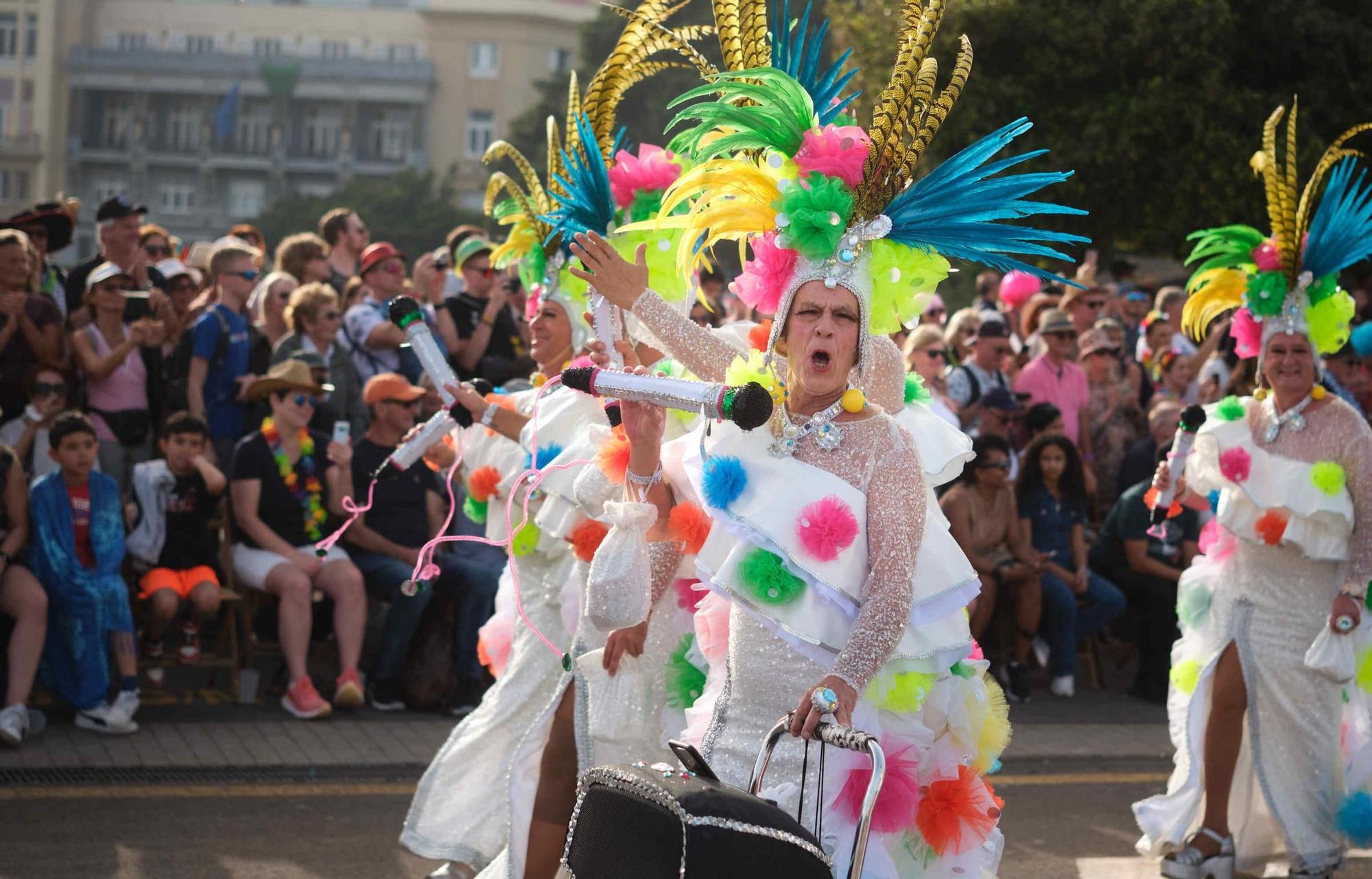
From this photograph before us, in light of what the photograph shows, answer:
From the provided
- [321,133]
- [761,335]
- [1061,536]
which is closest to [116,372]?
[761,335]

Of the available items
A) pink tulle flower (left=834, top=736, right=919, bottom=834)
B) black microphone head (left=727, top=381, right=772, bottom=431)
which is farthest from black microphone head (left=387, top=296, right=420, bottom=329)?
pink tulle flower (left=834, top=736, right=919, bottom=834)

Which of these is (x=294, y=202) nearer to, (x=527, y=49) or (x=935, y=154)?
(x=527, y=49)

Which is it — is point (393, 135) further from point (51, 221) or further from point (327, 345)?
point (327, 345)

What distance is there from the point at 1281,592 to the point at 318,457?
17.2ft

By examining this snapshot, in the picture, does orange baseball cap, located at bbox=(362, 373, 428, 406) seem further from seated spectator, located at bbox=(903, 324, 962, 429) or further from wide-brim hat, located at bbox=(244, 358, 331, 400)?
seated spectator, located at bbox=(903, 324, 962, 429)

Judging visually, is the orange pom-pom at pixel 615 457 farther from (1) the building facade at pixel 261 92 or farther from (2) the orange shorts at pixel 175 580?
(1) the building facade at pixel 261 92

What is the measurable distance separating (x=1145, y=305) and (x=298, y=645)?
893 cm

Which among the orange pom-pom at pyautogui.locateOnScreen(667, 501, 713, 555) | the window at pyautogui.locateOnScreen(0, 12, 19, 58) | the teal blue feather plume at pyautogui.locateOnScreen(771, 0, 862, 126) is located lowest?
the orange pom-pom at pyautogui.locateOnScreen(667, 501, 713, 555)

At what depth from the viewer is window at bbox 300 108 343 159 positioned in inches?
2896

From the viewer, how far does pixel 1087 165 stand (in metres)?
19.0

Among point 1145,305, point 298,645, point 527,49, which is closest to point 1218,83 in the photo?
point 1145,305

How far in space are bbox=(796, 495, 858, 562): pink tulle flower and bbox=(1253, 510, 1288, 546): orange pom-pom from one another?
320 centimetres

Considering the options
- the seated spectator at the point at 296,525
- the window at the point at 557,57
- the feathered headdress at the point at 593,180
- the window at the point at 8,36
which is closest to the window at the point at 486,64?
the window at the point at 557,57

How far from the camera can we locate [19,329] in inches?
379
